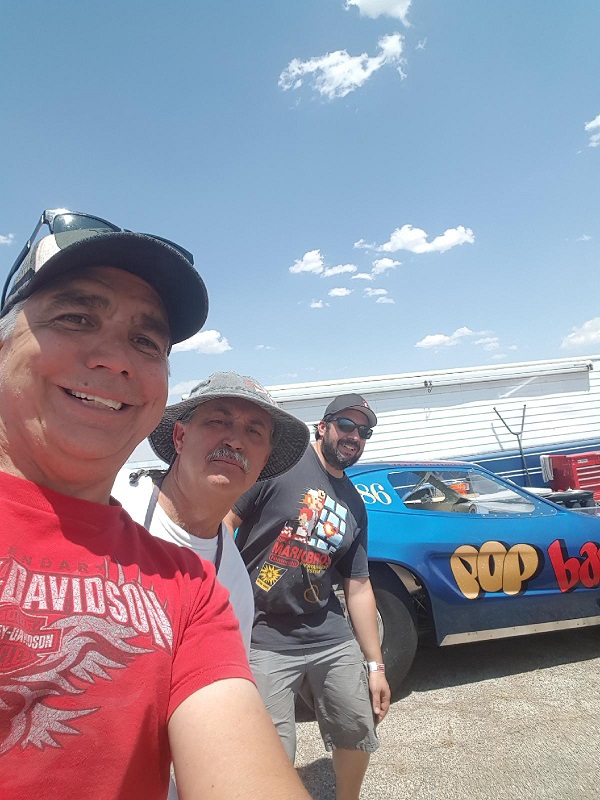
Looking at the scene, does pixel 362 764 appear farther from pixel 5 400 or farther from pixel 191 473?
pixel 5 400

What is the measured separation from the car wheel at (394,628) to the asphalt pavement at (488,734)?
0.25 meters

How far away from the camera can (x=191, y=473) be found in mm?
1609

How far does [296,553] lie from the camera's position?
2.33m

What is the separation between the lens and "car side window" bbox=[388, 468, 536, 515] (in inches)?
153

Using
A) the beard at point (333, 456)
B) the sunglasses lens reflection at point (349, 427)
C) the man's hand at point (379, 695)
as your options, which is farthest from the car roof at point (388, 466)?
the man's hand at point (379, 695)

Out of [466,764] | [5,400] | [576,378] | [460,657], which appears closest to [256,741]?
[5,400]

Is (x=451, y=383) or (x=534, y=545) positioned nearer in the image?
(x=534, y=545)

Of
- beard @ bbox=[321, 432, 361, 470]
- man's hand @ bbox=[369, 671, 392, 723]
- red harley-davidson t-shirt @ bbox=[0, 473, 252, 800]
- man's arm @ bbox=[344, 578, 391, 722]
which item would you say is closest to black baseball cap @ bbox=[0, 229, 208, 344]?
red harley-davidson t-shirt @ bbox=[0, 473, 252, 800]

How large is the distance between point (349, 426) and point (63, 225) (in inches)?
83.9

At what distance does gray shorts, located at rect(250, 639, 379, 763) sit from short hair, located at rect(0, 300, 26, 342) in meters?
1.82

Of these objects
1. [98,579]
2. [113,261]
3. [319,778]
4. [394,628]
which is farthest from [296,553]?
[113,261]

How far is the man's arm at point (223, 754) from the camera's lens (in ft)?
2.68

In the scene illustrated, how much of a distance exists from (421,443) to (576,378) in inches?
146

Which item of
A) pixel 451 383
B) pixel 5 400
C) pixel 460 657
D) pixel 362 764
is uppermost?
pixel 451 383
